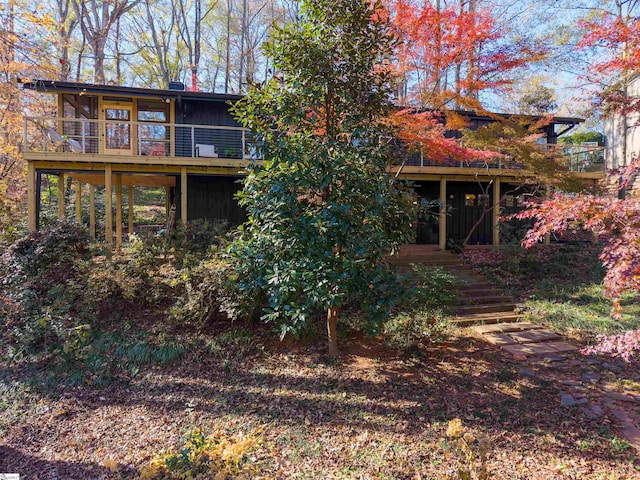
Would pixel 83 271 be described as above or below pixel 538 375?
above

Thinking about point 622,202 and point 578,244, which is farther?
point 578,244

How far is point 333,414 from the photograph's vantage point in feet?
13.9

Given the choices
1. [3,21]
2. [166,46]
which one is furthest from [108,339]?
[166,46]

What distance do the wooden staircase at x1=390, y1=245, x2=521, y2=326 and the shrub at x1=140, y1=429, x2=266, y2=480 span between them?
16.4 feet

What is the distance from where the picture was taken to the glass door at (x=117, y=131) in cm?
1262

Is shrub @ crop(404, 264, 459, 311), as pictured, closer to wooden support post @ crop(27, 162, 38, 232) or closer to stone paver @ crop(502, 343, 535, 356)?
stone paver @ crop(502, 343, 535, 356)

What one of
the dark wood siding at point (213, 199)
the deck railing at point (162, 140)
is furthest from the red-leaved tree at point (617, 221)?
the dark wood siding at point (213, 199)

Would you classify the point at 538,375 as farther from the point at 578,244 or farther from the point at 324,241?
the point at 578,244

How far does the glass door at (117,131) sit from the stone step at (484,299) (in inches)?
446

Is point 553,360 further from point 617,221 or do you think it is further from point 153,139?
point 153,139

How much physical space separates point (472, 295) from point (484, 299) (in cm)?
29

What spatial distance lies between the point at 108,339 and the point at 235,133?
8.51 metres

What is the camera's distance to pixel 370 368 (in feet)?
17.3

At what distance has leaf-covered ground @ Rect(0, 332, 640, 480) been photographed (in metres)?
3.45
